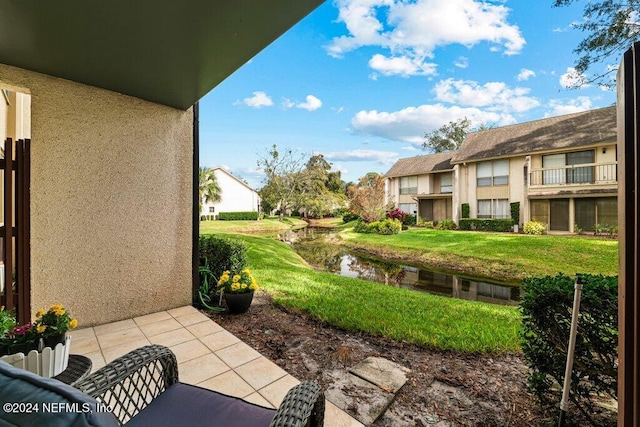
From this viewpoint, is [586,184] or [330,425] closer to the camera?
[330,425]

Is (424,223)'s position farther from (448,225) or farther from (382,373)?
(382,373)

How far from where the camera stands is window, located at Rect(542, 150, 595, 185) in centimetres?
1225

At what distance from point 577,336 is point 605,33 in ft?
20.3

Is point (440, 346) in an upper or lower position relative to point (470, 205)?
lower

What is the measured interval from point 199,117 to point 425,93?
19.0 m

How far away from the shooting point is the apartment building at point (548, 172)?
11820 millimetres

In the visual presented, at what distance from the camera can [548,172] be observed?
43.5ft

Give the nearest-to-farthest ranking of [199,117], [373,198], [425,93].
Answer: [199,117], [373,198], [425,93]

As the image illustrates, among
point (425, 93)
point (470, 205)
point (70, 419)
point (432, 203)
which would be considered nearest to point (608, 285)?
point (70, 419)

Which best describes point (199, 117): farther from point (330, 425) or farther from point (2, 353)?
point (330, 425)

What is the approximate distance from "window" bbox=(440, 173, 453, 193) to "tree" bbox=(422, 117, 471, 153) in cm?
1182

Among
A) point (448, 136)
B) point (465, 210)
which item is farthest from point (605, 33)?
point (448, 136)

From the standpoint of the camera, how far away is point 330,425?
1.71 m

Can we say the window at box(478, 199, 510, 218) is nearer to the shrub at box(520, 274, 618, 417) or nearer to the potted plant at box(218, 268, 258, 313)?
the shrub at box(520, 274, 618, 417)
